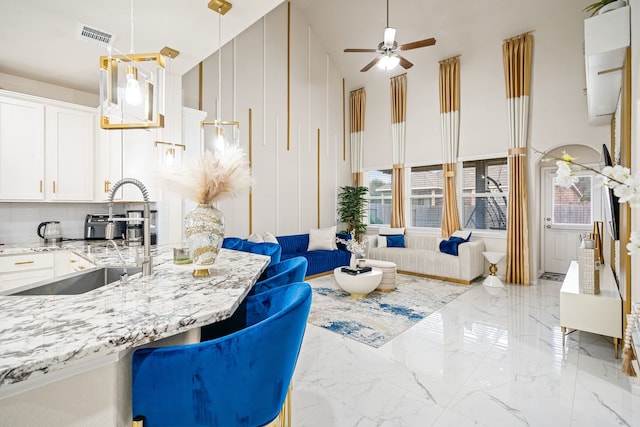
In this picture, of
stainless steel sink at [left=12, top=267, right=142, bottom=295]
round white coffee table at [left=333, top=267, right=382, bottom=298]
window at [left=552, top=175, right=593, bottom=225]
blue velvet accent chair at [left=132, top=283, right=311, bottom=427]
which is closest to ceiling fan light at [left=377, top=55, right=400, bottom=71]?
round white coffee table at [left=333, top=267, right=382, bottom=298]

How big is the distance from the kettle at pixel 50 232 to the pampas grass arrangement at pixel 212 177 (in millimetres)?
2774

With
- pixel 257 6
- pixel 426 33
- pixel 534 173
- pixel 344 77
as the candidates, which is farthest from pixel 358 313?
pixel 344 77

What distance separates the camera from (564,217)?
5609 mm

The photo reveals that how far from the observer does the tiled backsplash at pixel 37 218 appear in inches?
123

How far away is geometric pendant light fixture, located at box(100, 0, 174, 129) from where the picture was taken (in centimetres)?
156

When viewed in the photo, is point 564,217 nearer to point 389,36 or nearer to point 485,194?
point 485,194

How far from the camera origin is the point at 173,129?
3.64 meters

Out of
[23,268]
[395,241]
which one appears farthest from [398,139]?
[23,268]

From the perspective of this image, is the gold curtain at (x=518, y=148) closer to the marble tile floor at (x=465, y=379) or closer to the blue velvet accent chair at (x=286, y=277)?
the marble tile floor at (x=465, y=379)

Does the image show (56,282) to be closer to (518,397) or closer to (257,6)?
(257,6)

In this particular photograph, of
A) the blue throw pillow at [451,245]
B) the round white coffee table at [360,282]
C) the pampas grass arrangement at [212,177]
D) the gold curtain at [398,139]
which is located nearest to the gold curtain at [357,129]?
the gold curtain at [398,139]

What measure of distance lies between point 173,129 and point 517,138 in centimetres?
521

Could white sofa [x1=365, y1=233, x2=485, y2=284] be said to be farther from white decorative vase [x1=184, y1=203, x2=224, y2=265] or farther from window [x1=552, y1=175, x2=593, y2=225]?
white decorative vase [x1=184, y1=203, x2=224, y2=265]

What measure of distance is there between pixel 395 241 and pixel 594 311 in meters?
Answer: 3.71
